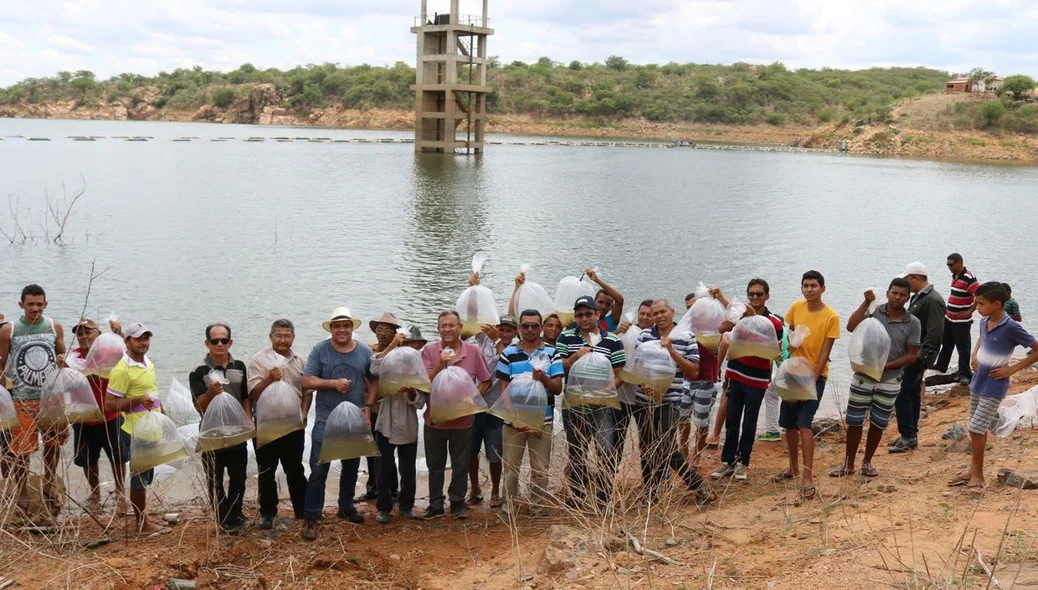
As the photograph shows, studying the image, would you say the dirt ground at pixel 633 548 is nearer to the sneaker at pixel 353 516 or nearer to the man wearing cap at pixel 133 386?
the sneaker at pixel 353 516

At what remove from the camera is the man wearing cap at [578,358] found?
6.43 meters

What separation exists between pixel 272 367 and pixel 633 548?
262cm

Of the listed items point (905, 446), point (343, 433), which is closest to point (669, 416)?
point (343, 433)

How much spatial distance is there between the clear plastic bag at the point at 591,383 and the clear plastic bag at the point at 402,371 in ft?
3.24

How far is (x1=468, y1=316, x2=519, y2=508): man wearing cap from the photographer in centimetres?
683

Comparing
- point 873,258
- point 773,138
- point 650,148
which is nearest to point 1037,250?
point 873,258

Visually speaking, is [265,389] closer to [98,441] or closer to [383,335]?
[383,335]

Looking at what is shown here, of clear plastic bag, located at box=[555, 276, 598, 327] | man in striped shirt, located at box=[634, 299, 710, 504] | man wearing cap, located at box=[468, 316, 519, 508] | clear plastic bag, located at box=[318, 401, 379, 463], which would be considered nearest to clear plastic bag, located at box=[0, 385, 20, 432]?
clear plastic bag, located at box=[318, 401, 379, 463]

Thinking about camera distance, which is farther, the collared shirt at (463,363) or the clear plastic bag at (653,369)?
the clear plastic bag at (653,369)

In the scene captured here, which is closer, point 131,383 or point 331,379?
point 131,383

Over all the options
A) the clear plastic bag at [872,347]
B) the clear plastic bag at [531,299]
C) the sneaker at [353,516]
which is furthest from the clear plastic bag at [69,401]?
the clear plastic bag at [872,347]

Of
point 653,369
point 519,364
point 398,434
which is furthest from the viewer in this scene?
point 653,369

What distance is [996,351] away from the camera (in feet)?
20.5

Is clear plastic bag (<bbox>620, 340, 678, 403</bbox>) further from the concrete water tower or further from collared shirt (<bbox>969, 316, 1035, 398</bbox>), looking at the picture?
the concrete water tower
